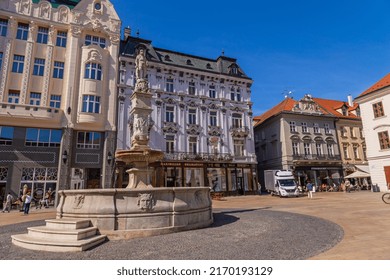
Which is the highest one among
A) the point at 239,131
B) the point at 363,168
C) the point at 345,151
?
the point at 239,131

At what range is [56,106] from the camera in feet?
80.6

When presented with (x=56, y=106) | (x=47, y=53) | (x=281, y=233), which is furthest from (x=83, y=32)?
(x=281, y=233)

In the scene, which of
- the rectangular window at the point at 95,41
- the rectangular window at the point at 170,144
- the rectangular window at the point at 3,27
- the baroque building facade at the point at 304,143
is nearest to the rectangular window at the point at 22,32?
the rectangular window at the point at 3,27

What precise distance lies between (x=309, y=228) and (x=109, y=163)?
21.3 meters

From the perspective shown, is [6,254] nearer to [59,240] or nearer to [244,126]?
[59,240]

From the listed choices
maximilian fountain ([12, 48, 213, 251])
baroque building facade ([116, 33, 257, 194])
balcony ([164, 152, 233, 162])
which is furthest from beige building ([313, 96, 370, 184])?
maximilian fountain ([12, 48, 213, 251])

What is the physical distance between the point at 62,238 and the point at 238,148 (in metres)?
28.9

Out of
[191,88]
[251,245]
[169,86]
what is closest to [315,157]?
[191,88]

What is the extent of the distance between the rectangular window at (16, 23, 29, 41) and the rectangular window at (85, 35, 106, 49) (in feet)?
18.7

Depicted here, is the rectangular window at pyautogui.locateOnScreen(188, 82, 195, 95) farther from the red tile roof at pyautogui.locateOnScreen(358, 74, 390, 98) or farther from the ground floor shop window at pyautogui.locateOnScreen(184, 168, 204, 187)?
the red tile roof at pyautogui.locateOnScreen(358, 74, 390, 98)

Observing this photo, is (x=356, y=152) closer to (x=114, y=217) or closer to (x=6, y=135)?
(x=114, y=217)

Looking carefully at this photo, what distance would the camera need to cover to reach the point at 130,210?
731 cm

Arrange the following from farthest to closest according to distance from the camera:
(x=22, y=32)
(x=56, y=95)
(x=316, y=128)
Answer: (x=316, y=128)
(x=56, y=95)
(x=22, y=32)

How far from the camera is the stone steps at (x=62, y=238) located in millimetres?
5820
